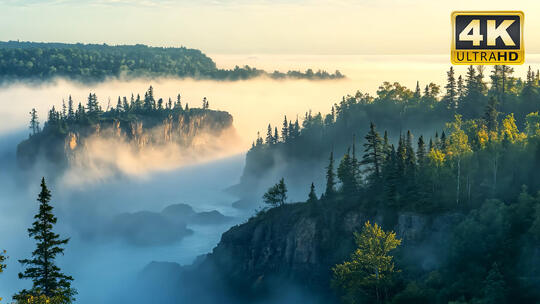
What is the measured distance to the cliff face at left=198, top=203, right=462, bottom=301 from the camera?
110875 millimetres

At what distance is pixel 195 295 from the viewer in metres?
149

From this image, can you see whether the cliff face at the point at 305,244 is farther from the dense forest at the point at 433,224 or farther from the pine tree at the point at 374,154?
the pine tree at the point at 374,154

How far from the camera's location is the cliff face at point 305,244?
364ft

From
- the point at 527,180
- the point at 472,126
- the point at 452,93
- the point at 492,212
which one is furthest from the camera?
the point at 452,93

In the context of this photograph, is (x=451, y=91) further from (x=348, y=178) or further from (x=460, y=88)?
(x=348, y=178)

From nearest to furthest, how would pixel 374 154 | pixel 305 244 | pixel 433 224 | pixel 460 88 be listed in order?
pixel 433 224, pixel 374 154, pixel 305 244, pixel 460 88

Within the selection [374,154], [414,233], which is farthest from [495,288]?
[374,154]

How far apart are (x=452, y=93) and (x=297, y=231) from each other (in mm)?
67384

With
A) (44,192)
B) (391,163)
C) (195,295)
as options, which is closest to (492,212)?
(391,163)

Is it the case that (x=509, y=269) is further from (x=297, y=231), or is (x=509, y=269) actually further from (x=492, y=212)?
(x=297, y=231)

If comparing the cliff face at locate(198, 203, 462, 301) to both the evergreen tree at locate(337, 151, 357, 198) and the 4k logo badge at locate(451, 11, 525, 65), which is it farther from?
the 4k logo badge at locate(451, 11, 525, 65)

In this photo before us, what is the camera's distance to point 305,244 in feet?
430

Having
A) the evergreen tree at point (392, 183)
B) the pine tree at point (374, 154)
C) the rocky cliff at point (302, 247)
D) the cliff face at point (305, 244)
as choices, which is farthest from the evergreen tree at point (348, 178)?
the evergreen tree at point (392, 183)

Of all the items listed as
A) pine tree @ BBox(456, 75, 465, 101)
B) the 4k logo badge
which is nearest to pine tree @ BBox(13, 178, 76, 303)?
the 4k logo badge
